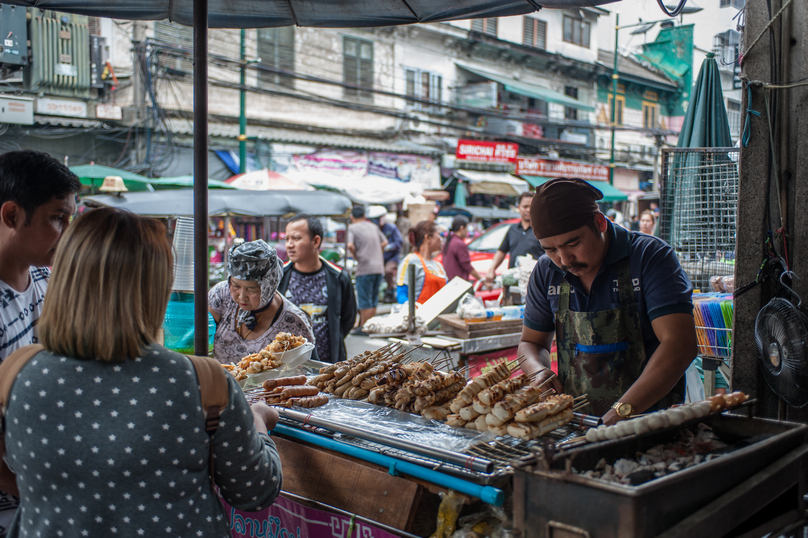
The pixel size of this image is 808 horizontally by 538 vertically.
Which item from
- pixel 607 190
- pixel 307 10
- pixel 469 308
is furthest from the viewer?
pixel 607 190

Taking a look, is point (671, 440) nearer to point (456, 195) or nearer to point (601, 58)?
point (456, 195)

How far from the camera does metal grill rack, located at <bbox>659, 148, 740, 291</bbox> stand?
441 centimetres

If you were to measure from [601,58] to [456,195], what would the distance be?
15236mm

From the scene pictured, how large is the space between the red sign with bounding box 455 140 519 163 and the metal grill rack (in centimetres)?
1661

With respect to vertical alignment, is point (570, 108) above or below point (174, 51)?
above

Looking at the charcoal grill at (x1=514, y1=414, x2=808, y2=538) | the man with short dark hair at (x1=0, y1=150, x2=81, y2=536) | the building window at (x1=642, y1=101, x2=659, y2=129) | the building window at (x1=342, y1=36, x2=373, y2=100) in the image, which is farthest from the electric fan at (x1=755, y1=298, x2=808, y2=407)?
the building window at (x1=642, y1=101, x2=659, y2=129)

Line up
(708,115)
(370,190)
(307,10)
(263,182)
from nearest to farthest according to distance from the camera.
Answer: (307,10)
(708,115)
(263,182)
(370,190)

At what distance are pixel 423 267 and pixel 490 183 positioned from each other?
17954mm

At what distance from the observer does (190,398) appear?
160 cm

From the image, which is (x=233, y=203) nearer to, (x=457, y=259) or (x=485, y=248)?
(x=457, y=259)

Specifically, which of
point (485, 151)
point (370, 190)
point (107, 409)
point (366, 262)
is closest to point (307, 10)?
point (107, 409)

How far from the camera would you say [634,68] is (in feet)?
113

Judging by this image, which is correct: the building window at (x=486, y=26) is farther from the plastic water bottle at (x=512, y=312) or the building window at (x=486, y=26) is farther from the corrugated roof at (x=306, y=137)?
the plastic water bottle at (x=512, y=312)

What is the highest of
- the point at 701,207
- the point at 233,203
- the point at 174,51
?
the point at 174,51
